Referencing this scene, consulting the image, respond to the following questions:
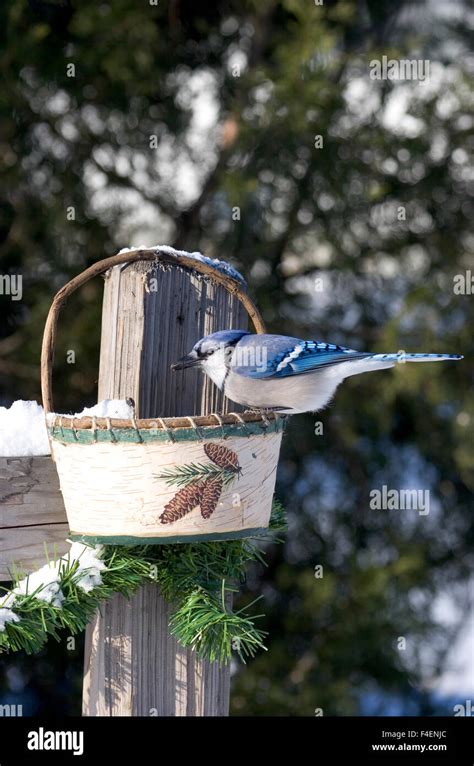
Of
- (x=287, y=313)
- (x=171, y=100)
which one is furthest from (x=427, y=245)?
(x=171, y=100)

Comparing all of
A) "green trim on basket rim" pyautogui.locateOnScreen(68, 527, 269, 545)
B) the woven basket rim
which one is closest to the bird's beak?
the woven basket rim

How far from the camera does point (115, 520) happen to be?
1379mm

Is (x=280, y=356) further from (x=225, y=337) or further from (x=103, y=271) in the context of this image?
(x=103, y=271)

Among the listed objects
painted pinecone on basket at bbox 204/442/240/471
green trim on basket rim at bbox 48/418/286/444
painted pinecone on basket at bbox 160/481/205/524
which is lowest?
painted pinecone on basket at bbox 160/481/205/524

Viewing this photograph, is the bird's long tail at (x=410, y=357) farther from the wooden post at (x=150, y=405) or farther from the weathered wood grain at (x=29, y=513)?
the weathered wood grain at (x=29, y=513)

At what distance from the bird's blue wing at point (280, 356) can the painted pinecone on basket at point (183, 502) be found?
0.20 metres

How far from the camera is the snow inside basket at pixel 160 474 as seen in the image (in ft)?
4.42

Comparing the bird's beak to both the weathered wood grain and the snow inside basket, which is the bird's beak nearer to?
the snow inside basket

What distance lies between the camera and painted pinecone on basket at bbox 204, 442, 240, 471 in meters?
1.36

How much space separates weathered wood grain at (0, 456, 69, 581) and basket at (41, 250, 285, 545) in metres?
0.09

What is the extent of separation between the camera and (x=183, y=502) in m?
1.36

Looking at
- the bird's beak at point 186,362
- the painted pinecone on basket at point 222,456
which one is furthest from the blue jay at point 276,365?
the painted pinecone on basket at point 222,456

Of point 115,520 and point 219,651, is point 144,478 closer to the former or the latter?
point 115,520

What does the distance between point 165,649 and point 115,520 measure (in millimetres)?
262
